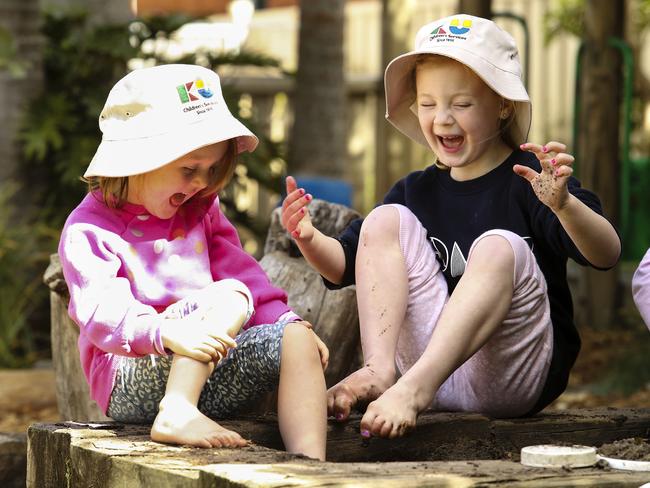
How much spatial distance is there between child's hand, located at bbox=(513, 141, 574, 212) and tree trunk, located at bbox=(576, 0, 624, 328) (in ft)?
13.7

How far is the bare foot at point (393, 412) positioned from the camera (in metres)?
2.88

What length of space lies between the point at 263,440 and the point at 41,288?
142 inches

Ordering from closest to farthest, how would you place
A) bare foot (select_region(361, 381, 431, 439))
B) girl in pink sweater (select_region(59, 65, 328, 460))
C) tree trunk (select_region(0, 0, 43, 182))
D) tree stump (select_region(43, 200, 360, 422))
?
girl in pink sweater (select_region(59, 65, 328, 460)) → bare foot (select_region(361, 381, 431, 439)) → tree stump (select_region(43, 200, 360, 422)) → tree trunk (select_region(0, 0, 43, 182))

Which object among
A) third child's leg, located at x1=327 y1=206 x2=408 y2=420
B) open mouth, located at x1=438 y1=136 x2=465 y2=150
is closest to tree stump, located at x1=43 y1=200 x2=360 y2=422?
third child's leg, located at x1=327 y1=206 x2=408 y2=420

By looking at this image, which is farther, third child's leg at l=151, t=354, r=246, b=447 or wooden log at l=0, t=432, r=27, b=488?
wooden log at l=0, t=432, r=27, b=488

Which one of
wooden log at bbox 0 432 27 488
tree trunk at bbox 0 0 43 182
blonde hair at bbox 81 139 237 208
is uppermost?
tree trunk at bbox 0 0 43 182

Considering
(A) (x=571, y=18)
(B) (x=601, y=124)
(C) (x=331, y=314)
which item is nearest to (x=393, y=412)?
(C) (x=331, y=314)

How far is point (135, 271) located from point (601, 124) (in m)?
4.57

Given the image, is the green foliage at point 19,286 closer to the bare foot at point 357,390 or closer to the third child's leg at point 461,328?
the bare foot at point 357,390

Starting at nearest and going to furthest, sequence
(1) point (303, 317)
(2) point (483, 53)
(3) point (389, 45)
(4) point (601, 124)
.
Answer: (2) point (483, 53) < (1) point (303, 317) < (4) point (601, 124) < (3) point (389, 45)

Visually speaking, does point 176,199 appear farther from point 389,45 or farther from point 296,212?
point 389,45

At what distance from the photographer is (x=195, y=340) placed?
8.94 ft

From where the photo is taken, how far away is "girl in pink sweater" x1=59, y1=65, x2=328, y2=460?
9.09 ft

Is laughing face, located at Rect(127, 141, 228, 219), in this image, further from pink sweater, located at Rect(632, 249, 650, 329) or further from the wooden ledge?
pink sweater, located at Rect(632, 249, 650, 329)
